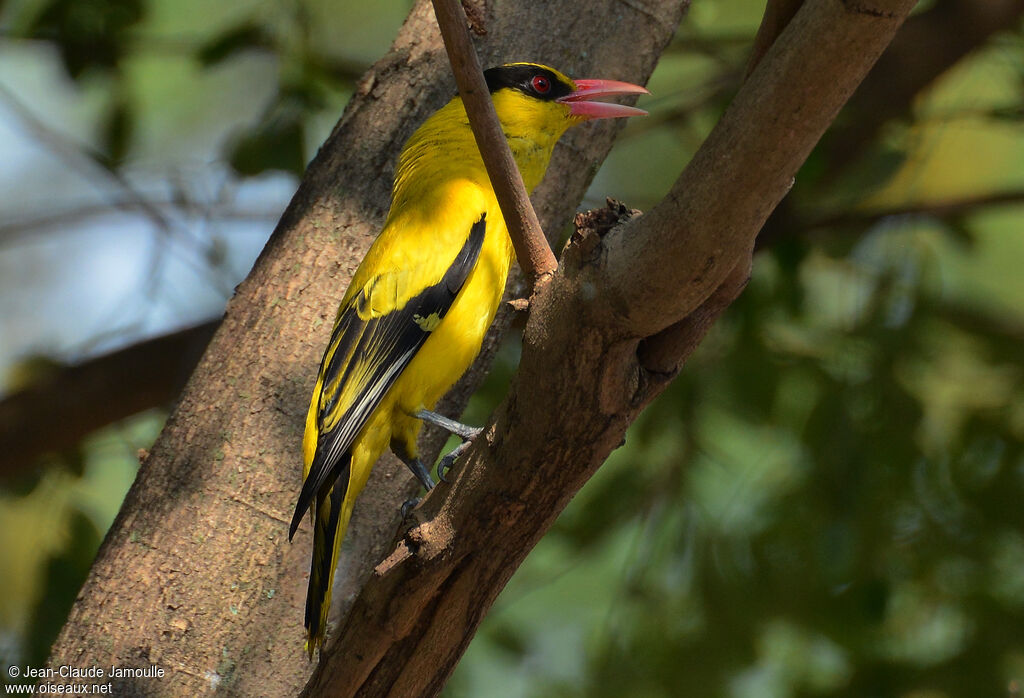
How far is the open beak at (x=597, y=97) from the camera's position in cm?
352

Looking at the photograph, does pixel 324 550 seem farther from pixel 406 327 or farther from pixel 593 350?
pixel 593 350

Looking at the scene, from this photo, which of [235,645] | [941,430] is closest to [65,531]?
[235,645]

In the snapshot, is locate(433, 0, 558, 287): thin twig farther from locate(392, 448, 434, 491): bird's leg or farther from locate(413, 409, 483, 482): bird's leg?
locate(392, 448, 434, 491): bird's leg

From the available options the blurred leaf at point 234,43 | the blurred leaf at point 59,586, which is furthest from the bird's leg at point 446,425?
the blurred leaf at point 234,43

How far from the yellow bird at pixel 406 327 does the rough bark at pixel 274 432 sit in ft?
0.48

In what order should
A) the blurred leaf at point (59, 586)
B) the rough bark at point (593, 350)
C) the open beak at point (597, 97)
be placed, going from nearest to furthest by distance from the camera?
1. the rough bark at point (593, 350)
2. the open beak at point (597, 97)
3. the blurred leaf at point (59, 586)

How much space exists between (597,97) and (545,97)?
0.18 m

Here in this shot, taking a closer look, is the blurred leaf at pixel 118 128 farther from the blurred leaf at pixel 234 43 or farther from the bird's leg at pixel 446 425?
the bird's leg at pixel 446 425

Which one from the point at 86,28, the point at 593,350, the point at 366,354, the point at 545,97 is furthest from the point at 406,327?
the point at 86,28

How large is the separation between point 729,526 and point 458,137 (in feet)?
6.52

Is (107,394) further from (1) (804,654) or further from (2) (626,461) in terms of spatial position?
(1) (804,654)

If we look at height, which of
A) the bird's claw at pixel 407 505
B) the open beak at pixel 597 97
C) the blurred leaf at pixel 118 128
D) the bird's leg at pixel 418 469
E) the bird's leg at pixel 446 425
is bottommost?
the bird's claw at pixel 407 505

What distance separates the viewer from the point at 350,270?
133 inches

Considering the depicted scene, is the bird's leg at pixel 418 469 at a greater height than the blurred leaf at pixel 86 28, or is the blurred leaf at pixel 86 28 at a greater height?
the blurred leaf at pixel 86 28
